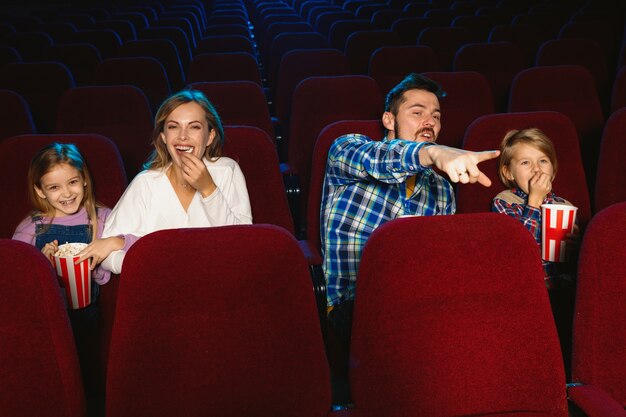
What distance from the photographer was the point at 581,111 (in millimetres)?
1823

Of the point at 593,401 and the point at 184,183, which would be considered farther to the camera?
the point at 184,183

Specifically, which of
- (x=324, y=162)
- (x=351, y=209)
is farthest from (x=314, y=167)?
(x=351, y=209)

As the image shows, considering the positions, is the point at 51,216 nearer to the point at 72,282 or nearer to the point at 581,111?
the point at 72,282

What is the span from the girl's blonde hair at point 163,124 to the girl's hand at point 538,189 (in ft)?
2.00

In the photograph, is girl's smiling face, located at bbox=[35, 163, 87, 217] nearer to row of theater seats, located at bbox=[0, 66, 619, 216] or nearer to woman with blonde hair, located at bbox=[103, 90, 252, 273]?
woman with blonde hair, located at bbox=[103, 90, 252, 273]

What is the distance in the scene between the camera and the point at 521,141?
50.4 inches

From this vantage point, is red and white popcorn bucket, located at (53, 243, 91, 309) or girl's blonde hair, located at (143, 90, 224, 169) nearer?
red and white popcorn bucket, located at (53, 243, 91, 309)

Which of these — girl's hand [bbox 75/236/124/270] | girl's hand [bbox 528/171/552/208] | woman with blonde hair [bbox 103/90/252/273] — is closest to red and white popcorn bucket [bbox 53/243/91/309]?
girl's hand [bbox 75/236/124/270]

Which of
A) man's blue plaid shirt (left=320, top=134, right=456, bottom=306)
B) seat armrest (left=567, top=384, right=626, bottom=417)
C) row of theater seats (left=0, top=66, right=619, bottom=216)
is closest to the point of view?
seat armrest (left=567, top=384, right=626, bottom=417)

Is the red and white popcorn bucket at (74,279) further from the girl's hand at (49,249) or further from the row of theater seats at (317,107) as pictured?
the row of theater seats at (317,107)

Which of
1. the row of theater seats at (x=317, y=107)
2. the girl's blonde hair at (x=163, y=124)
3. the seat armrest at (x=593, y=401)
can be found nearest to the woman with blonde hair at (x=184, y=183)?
the girl's blonde hair at (x=163, y=124)

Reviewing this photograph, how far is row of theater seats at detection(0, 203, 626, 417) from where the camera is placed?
0.77 meters

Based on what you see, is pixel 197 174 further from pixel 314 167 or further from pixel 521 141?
pixel 521 141

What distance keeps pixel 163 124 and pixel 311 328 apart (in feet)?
2.02
